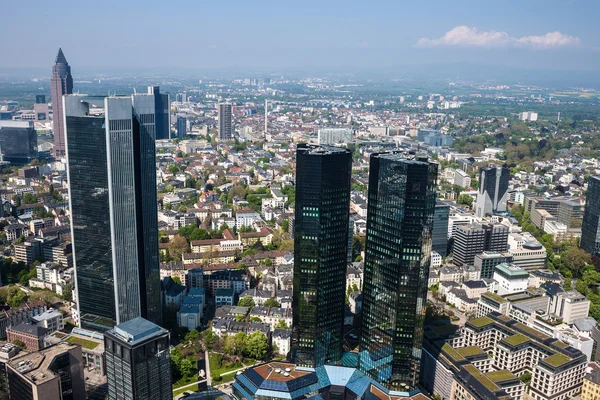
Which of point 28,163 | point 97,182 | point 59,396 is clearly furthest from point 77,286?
point 28,163

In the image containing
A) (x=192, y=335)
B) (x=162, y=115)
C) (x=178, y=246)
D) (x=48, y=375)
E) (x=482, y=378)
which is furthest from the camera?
(x=162, y=115)

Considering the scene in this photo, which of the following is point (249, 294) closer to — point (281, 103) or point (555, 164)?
point (555, 164)

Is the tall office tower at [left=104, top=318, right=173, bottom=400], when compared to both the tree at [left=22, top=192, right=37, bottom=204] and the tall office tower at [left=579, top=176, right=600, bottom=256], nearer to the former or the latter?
the tall office tower at [left=579, top=176, right=600, bottom=256]

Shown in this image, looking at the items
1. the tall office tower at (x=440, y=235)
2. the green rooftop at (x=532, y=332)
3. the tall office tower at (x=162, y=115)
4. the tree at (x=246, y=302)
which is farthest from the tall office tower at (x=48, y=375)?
the tall office tower at (x=162, y=115)

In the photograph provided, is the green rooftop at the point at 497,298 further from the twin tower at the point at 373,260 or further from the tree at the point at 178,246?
the tree at the point at 178,246

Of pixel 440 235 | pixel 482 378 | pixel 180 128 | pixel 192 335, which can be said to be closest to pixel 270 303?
pixel 192 335

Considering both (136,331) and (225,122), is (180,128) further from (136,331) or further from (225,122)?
(136,331)
